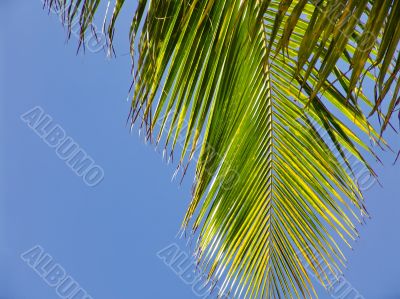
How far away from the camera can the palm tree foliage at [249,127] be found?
1418 mm

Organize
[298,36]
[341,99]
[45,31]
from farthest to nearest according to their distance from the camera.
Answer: [45,31], [298,36], [341,99]

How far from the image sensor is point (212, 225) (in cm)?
190

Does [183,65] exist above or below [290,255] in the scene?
above

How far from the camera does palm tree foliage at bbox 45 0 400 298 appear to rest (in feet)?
4.65

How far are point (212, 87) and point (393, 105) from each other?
0.73 meters

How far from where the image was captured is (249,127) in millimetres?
1783

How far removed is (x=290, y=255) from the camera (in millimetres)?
1930

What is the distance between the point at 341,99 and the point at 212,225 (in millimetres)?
641

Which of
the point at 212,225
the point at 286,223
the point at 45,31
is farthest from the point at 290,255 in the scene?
the point at 45,31

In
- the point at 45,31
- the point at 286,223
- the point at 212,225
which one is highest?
the point at 286,223

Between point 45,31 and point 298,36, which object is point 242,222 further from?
point 45,31

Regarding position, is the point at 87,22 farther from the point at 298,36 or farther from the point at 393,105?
the point at 298,36

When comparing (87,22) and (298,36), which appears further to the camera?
(298,36)

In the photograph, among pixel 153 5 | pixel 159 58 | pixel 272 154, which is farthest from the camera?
pixel 272 154
